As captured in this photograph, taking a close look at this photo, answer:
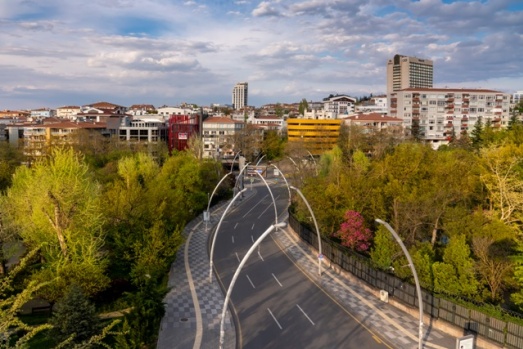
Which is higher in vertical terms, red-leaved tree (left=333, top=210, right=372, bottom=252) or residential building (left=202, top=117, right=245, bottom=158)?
residential building (left=202, top=117, right=245, bottom=158)

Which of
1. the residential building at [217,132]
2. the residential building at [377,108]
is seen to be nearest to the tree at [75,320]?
the residential building at [217,132]

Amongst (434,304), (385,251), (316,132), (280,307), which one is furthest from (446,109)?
(280,307)

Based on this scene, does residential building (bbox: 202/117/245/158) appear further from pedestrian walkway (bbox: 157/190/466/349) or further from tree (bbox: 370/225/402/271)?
Answer: tree (bbox: 370/225/402/271)

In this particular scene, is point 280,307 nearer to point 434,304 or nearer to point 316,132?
point 434,304

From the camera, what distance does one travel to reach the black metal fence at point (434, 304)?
22.4m

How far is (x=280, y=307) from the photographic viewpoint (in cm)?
2797

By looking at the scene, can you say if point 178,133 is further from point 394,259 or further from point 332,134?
point 394,259

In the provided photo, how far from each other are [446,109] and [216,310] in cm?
10180

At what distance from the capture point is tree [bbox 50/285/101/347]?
20016 millimetres

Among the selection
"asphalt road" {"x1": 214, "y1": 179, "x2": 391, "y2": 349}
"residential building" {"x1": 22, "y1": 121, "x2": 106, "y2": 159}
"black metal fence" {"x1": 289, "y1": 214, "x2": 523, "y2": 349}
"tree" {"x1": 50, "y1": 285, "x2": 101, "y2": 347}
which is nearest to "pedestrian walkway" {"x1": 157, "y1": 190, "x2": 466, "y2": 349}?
"asphalt road" {"x1": 214, "y1": 179, "x2": 391, "y2": 349}

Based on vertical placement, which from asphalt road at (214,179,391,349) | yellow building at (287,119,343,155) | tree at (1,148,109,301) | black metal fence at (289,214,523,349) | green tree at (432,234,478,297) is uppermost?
yellow building at (287,119,343,155)

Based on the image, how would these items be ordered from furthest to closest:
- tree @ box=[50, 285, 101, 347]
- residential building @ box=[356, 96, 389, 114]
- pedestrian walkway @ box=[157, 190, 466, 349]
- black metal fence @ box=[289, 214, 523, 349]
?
residential building @ box=[356, 96, 389, 114], pedestrian walkway @ box=[157, 190, 466, 349], black metal fence @ box=[289, 214, 523, 349], tree @ box=[50, 285, 101, 347]

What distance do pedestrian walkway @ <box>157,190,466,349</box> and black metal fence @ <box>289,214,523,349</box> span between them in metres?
0.89

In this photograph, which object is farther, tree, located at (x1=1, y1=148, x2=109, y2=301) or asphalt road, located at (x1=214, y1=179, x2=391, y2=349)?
tree, located at (x1=1, y1=148, x2=109, y2=301)
